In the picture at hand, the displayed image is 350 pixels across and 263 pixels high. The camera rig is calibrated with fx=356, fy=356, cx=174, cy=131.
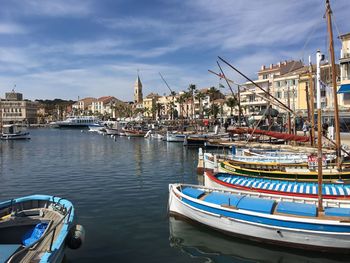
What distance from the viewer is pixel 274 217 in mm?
17438

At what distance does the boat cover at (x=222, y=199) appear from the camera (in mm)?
19631

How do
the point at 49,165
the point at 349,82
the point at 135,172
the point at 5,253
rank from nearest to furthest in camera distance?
1. the point at 5,253
2. the point at 135,172
3. the point at 49,165
4. the point at 349,82

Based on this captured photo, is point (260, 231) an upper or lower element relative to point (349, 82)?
lower

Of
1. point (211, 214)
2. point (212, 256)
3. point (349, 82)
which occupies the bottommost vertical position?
point (212, 256)

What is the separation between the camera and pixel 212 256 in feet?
57.9

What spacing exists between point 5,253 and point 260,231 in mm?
11697

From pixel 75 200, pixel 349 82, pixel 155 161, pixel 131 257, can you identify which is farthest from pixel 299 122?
pixel 131 257

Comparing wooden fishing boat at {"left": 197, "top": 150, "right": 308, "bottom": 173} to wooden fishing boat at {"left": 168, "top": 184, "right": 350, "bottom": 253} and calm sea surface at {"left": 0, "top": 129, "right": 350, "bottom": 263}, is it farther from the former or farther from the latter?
wooden fishing boat at {"left": 168, "top": 184, "right": 350, "bottom": 253}

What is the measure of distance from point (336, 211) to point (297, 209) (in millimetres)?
1807

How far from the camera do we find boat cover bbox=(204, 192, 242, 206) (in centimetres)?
1963

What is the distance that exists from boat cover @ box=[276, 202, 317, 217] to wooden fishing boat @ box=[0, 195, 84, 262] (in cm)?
995

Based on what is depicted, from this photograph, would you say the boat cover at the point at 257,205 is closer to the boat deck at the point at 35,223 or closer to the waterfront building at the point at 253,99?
the boat deck at the point at 35,223

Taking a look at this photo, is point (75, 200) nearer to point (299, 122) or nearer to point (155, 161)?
point (155, 161)

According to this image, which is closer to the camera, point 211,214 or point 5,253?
point 5,253
